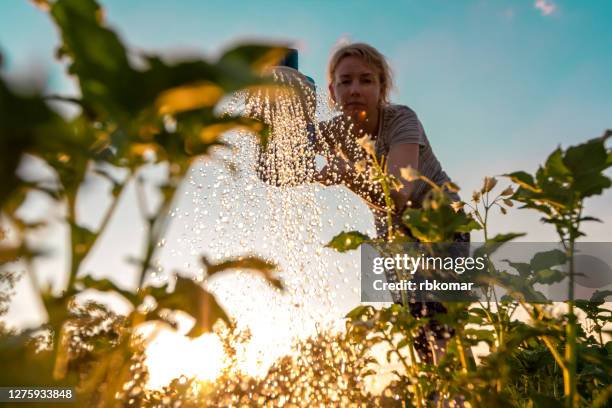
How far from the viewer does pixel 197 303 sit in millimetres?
738

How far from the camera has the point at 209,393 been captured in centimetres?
307

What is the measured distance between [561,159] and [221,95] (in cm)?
97

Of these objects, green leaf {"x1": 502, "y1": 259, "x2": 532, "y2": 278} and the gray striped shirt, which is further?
the gray striped shirt

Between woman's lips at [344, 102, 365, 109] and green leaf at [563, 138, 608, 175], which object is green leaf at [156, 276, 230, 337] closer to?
green leaf at [563, 138, 608, 175]

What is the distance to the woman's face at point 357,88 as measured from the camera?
12.8ft

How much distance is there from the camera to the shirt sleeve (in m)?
3.43

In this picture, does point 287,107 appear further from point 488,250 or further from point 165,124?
point 165,124

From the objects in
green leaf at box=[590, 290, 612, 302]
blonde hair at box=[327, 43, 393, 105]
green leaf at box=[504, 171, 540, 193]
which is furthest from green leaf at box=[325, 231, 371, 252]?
blonde hair at box=[327, 43, 393, 105]

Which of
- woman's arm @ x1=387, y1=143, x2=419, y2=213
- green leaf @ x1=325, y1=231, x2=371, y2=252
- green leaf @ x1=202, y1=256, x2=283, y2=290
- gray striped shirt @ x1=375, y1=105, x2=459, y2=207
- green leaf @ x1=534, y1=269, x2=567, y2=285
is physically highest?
gray striped shirt @ x1=375, y1=105, x2=459, y2=207

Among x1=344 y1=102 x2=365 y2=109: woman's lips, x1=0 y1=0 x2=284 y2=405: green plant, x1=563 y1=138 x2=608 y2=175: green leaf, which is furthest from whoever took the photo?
x1=344 y1=102 x2=365 y2=109: woman's lips

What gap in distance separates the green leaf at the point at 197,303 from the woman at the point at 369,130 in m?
2.80

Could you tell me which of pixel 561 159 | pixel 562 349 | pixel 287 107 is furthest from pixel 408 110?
pixel 561 159

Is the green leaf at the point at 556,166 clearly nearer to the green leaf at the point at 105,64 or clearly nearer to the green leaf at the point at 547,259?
the green leaf at the point at 547,259

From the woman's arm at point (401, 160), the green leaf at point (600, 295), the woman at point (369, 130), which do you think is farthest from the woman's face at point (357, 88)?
the green leaf at point (600, 295)
